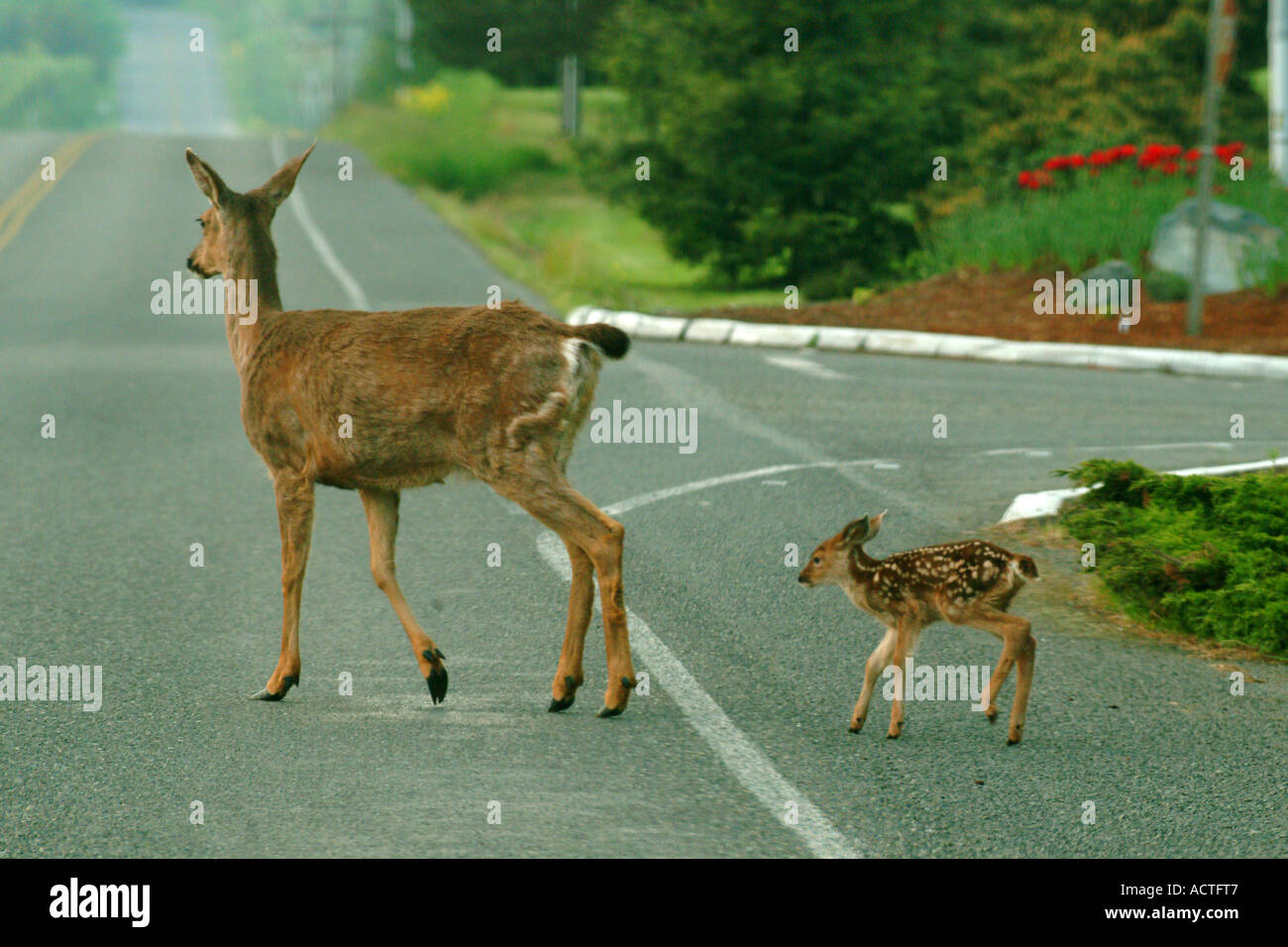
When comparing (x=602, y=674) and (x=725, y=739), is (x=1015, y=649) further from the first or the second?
(x=602, y=674)

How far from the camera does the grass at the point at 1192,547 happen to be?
7.52m

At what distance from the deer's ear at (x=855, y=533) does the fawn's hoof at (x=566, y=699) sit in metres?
1.14

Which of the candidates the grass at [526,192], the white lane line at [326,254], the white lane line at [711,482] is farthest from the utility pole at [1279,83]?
the white lane line at [711,482]

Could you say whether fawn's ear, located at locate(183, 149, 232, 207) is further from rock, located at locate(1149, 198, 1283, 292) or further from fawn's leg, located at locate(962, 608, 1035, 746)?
rock, located at locate(1149, 198, 1283, 292)

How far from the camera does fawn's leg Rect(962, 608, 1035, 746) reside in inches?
237

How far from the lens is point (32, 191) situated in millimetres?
37062

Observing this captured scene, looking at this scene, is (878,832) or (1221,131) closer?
(878,832)

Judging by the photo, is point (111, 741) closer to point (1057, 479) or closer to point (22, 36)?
point (1057, 479)

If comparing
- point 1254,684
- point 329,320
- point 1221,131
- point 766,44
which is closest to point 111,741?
point 329,320

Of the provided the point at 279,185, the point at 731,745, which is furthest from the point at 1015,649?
the point at 279,185

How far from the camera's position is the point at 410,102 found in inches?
2341

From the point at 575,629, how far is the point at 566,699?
0.92 feet

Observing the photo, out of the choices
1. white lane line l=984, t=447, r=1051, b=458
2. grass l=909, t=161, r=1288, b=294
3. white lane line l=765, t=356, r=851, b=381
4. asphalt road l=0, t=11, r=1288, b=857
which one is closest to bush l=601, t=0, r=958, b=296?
grass l=909, t=161, r=1288, b=294
